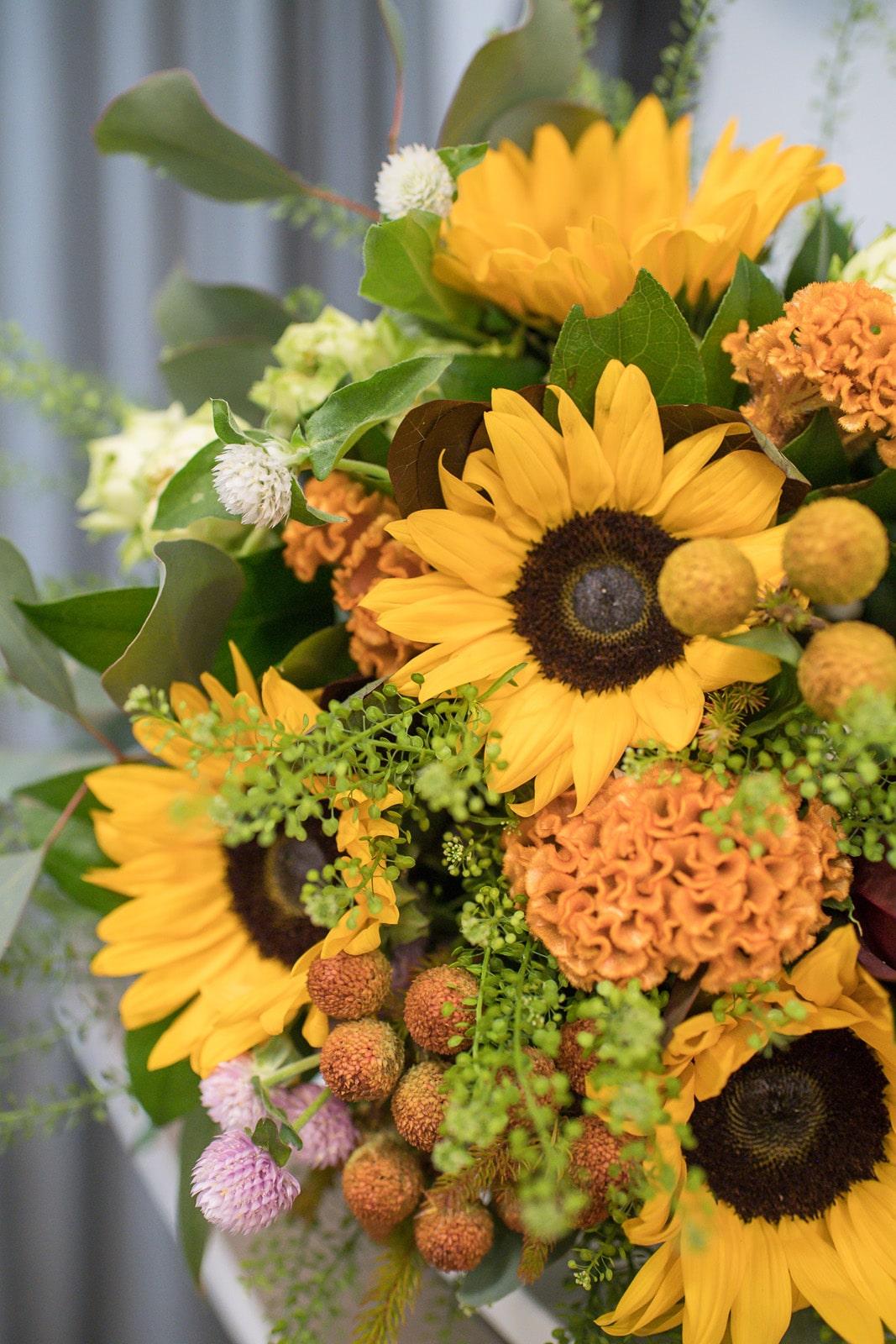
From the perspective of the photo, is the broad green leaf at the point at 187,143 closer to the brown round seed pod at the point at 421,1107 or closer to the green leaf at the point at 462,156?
the green leaf at the point at 462,156

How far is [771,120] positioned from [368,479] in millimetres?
792

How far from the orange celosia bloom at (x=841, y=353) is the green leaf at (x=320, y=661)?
27cm

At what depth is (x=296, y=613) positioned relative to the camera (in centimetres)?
62

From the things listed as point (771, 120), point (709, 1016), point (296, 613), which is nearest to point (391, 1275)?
point (709, 1016)

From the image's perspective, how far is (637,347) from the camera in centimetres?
45

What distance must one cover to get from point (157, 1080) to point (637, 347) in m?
0.53

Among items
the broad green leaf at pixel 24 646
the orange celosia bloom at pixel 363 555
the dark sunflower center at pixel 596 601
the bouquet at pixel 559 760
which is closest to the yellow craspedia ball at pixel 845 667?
the bouquet at pixel 559 760

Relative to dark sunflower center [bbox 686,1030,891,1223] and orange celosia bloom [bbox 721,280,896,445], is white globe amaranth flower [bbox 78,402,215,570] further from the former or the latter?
dark sunflower center [bbox 686,1030,891,1223]

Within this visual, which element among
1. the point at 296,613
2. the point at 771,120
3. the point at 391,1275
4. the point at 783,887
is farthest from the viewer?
the point at 771,120

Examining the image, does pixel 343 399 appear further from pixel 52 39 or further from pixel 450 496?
pixel 52 39

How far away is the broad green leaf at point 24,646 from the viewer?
57 centimetres

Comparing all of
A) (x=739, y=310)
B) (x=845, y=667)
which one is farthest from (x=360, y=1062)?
(x=739, y=310)

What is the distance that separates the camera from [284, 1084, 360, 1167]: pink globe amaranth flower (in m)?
0.51

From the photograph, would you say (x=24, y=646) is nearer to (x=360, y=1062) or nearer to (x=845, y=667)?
(x=360, y=1062)
